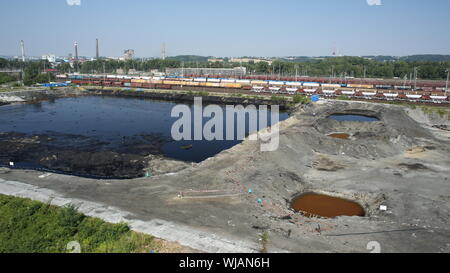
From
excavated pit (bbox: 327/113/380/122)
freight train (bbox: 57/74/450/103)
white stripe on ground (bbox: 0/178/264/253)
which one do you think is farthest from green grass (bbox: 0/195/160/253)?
freight train (bbox: 57/74/450/103)

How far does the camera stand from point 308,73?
15025 centimetres

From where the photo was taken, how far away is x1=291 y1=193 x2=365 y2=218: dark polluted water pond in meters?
22.8

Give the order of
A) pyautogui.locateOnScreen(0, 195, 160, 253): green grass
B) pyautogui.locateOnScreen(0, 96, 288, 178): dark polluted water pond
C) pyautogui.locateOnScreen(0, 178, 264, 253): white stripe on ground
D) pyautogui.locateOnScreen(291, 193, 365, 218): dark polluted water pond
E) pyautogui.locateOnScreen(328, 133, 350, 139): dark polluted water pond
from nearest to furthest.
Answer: pyautogui.locateOnScreen(0, 178, 264, 253): white stripe on ground, pyautogui.locateOnScreen(0, 195, 160, 253): green grass, pyautogui.locateOnScreen(291, 193, 365, 218): dark polluted water pond, pyautogui.locateOnScreen(0, 96, 288, 178): dark polluted water pond, pyautogui.locateOnScreen(328, 133, 350, 139): dark polluted water pond

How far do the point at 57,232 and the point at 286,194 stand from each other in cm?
1602

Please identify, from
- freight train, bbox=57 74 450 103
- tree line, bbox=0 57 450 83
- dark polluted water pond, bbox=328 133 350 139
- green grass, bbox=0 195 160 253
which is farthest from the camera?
tree line, bbox=0 57 450 83

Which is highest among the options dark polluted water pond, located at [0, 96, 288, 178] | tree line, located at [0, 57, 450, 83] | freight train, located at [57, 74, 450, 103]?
tree line, located at [0, 57, 450, 83]

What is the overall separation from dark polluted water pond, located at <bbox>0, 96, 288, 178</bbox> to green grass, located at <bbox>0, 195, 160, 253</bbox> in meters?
9.97

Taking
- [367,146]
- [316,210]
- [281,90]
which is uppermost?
[281,90]

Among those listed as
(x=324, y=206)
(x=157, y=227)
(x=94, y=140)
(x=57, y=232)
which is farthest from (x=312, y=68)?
(x=57, y=232)

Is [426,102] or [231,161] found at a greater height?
[426,102]

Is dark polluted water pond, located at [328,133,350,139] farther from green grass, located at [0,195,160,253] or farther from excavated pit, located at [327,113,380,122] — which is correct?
green grass, located at [0,195,160,253]
